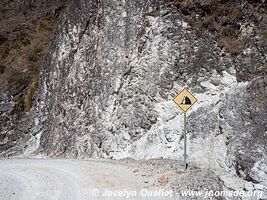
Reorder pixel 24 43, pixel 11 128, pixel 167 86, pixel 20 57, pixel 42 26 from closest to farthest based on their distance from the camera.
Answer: pixel 167 86 < pixel 11 128 < pixel 20 57 < pixel 24 43 < pixel 42 26

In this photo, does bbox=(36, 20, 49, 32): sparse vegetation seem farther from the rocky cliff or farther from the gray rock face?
the rocky cliff

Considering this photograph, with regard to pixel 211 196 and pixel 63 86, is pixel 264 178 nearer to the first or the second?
Result: pixel 211 196

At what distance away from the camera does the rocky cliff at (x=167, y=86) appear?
14281 millimetres

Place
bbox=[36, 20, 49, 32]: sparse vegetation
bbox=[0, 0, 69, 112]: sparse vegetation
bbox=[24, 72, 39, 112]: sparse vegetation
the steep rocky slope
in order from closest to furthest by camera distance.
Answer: the steep rocky slope → bbox=[24, 72, 39, 112]: sparse vegetation → bbox=[0, 0, 69, 112]: sparse vegetation → bbox=[36, 20, 49, 32]: sparse vegetation

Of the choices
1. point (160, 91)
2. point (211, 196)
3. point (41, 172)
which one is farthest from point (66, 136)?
point (211, 196)

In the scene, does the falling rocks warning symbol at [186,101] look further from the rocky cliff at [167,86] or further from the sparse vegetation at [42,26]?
the sparse vegetation at [42,26]

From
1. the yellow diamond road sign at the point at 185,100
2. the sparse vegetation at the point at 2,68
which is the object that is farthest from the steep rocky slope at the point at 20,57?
the yellow diamond road sign at the point at 185,100

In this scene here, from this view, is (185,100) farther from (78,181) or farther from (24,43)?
(24,43)

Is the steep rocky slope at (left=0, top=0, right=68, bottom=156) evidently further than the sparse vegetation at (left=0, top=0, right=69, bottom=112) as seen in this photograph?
No

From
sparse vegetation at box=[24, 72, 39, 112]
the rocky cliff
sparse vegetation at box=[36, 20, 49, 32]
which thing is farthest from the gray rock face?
sparse vegetation at box=[36, 20, 49, 32]

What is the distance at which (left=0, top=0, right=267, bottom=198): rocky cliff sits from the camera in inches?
562

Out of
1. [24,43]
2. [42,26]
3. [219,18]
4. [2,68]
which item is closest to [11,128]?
[2,68]

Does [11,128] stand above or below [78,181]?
above

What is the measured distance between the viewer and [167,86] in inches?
822
